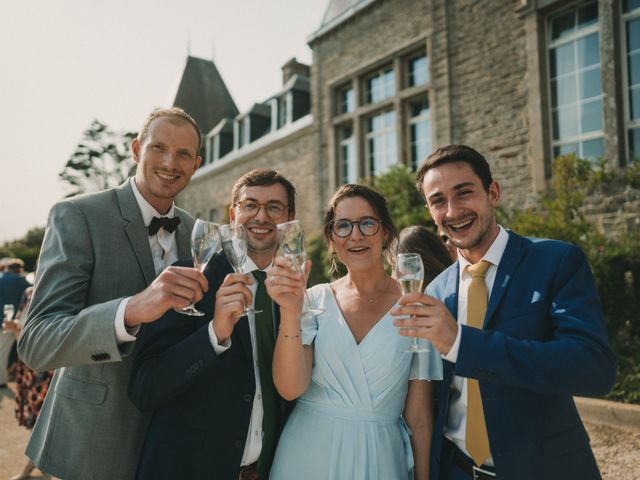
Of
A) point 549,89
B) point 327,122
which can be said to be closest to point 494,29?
point 549,89

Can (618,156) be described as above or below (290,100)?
below

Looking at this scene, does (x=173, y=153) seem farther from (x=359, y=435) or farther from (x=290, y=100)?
(x=290, y=100)

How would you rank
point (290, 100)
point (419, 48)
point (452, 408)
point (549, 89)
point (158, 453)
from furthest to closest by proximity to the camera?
point (290, 100) → point (419, 48) → point (549, 89) → point (452, 408) → point (158, 453)

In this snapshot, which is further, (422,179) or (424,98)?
(424,98)

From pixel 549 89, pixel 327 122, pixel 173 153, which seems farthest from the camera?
pixel 327 122

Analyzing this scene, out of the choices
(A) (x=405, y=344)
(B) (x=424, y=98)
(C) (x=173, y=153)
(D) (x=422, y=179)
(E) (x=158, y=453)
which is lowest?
(E) (x=158, y=453)

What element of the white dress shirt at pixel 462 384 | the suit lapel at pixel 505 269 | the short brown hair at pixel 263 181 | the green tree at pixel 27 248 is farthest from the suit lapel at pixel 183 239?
the green tree at pixel 27 248

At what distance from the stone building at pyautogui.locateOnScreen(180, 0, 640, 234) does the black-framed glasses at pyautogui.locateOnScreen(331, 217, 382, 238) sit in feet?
21.2

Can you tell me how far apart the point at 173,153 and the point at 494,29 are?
8431 mm

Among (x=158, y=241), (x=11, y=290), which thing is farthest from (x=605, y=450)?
A: (x=11, y=290)

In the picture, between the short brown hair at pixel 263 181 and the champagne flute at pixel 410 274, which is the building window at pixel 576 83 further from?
the champagne flute at pixel 410 274

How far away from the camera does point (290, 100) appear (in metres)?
16.0

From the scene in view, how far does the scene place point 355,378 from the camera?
2189mm

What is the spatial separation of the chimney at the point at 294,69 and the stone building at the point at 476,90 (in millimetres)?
4794
